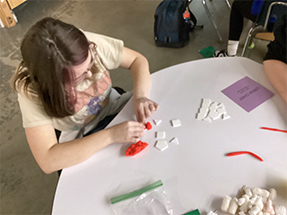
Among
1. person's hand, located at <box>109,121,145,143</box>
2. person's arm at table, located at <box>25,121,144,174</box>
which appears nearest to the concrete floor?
person's arm at table, located at <box>25,121,144,174</box>

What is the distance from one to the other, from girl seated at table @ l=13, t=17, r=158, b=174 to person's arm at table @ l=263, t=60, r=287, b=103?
46cm

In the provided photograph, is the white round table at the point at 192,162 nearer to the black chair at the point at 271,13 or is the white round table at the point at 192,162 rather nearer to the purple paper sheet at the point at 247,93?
the purple paper sheet at the point at 247,93

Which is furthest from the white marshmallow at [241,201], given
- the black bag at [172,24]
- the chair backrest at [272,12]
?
the black bag at [172,24]

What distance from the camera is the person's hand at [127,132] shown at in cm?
79

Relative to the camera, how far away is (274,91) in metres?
0.86

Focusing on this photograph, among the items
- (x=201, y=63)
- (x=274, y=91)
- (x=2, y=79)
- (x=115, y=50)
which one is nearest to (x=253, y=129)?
(x=274, y=91)

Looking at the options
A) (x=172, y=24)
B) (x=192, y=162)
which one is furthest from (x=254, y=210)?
(x=172, y=24)

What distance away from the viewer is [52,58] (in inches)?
24.9

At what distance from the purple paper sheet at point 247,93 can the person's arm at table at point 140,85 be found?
0.29 metres

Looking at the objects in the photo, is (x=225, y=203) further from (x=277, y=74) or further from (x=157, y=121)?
(x=277, y=74)

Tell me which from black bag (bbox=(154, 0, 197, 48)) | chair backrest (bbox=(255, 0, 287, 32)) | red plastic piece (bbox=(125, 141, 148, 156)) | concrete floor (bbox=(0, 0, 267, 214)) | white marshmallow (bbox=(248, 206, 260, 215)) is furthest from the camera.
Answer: black bag (bbox=(154, 0, 197, 48))

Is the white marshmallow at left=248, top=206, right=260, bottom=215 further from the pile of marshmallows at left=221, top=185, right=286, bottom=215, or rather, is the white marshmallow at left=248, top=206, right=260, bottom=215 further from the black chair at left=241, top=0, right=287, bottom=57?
the black chair at left=241, top=0, right=287, bottom=57

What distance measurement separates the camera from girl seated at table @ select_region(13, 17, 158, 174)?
65cm

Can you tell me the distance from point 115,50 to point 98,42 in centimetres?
8
